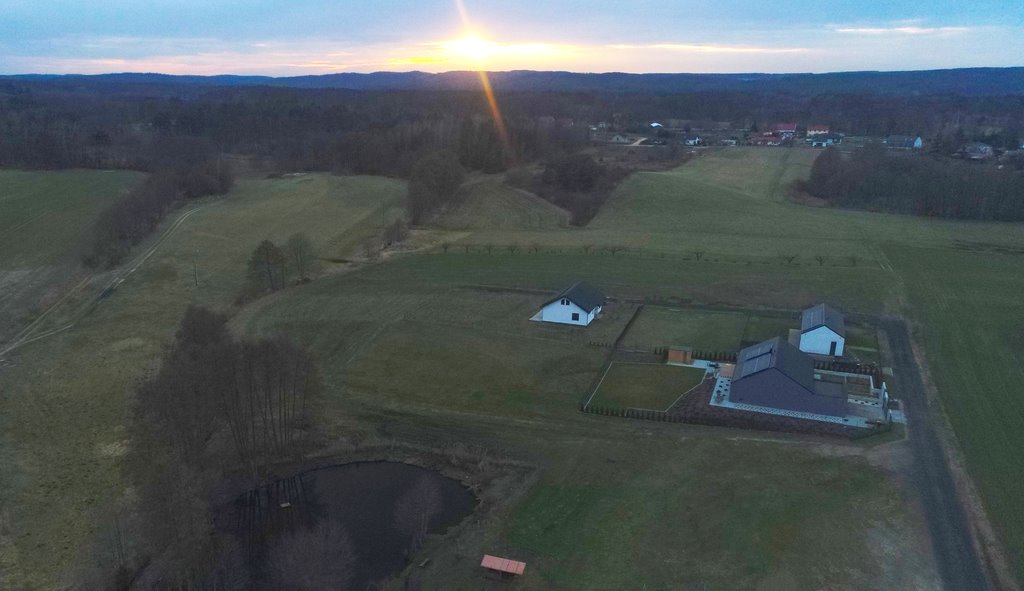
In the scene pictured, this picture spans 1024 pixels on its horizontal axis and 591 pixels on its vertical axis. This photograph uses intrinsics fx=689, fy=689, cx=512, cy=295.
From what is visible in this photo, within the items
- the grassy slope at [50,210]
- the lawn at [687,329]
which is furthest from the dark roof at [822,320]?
the grassy slope at [50,210]

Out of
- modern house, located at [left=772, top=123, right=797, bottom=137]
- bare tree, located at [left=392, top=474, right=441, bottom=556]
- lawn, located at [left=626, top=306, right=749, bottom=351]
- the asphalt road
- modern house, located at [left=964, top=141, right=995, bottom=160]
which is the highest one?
modern house, located at [left=772, top=123, right=797, bottom=137]

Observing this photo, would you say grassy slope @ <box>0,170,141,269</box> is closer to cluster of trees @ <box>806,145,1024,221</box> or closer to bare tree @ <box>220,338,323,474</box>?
bare tree @ <box>220,338,323,474</box>

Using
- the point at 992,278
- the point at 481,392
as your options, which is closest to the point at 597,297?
the point at 481,392

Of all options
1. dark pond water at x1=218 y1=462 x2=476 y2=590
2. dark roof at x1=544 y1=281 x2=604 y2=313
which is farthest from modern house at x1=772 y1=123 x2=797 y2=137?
dark pond water at x1=218 y1=462 x2=476 y2=590

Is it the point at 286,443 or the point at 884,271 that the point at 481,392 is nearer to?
the point at 286,443

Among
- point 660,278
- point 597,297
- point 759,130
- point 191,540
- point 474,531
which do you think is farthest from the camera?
point 759,130
